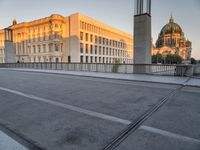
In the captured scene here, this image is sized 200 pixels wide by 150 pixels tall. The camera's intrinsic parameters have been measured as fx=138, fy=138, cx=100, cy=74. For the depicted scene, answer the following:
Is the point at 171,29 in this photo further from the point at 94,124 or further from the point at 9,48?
the point at 94,124

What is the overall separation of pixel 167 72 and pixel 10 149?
12838 millimetres

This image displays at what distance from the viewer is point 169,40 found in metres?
97.1

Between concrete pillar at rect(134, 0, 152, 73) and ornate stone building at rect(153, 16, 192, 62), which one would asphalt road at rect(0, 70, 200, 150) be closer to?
concrete pillar at rect(134, 0, 152, 73)

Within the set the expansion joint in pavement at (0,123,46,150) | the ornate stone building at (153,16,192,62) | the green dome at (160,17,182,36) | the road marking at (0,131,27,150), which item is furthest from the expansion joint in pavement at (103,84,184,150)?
the green dome at (160,17,182,36)

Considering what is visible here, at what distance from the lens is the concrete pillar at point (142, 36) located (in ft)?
40.1

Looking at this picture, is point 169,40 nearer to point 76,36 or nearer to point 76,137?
point 76,36

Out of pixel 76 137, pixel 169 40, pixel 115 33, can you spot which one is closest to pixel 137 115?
pixel 76 137

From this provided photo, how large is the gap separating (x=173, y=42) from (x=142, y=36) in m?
98.2

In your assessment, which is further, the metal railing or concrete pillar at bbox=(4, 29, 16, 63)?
concrete pillar at bbox=(4, 29, 16, 63)

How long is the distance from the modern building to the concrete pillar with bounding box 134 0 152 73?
34.5 meters

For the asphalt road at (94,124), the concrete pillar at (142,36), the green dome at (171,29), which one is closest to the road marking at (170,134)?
the asphalt road at (94,124)

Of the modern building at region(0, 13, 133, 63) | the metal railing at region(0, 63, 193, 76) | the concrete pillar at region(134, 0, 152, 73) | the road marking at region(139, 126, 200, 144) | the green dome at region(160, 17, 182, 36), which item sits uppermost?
the green dome at region(160, 17, 182, 36)

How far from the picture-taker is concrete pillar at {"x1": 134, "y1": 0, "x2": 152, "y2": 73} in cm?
1223

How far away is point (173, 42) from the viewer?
96.2 meters
